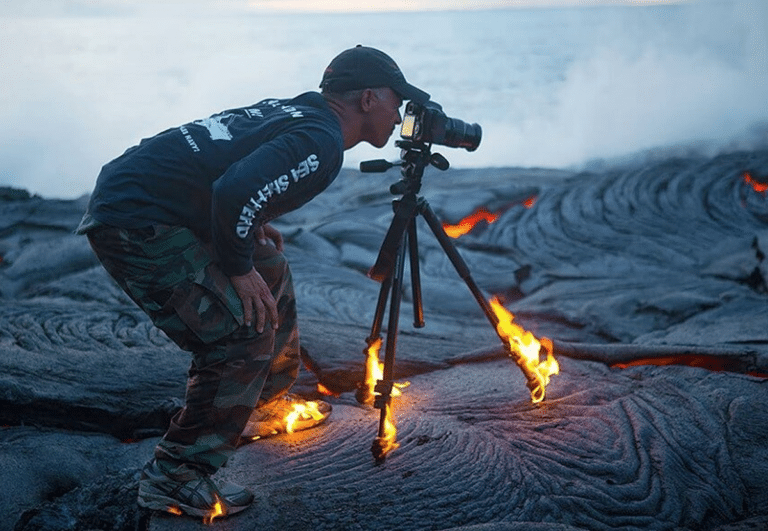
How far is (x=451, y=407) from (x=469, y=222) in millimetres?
5163

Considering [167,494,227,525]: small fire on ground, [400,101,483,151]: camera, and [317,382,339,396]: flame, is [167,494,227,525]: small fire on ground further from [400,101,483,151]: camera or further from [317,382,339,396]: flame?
[400,101,483,151]: camera

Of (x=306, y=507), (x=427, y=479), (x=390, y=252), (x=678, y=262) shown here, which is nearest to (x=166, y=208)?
(x=390, y=252)

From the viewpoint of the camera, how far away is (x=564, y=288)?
22.7ft

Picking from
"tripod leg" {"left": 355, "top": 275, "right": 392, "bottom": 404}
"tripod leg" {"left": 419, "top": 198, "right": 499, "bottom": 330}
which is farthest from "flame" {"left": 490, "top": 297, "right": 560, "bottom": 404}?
"tripod leg" {"left": 355, "top": 275, "right": 392, "bottom": 404}

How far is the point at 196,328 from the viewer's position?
2.77 m

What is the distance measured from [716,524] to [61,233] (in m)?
7.47

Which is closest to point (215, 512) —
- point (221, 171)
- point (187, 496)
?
point (187, 496)

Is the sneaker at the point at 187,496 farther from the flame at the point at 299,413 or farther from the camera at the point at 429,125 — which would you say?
the camera at the point at 429,125

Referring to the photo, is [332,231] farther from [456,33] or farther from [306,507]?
[456,33]

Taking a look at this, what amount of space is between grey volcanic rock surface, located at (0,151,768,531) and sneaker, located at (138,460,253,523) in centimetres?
5

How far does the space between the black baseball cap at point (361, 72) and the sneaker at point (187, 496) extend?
1.59 metres

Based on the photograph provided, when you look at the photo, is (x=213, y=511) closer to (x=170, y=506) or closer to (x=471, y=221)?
(x=170, y=506)

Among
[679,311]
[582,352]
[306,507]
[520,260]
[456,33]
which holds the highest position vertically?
[456,33]

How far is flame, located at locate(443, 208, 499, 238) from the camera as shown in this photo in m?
8.58
